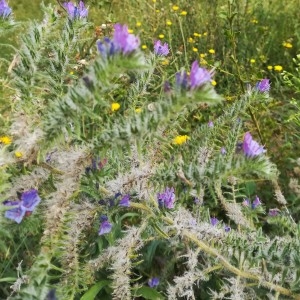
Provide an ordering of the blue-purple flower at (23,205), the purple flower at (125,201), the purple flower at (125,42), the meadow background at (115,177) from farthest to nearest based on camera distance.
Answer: the purple flower at (125,201)
the blue-purple flower at (23,205)
the meadow background at (115,177)
the purple flower at (125,42)

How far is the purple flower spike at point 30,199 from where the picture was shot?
127cm

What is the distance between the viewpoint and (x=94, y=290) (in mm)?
1777

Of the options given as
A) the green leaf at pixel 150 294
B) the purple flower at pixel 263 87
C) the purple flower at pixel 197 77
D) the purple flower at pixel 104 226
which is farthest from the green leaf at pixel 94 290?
the purple flower at pixel 197 77

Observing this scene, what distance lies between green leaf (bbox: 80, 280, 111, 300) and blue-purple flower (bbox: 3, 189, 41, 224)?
552mm

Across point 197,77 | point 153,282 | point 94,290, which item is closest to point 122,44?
point 197,77

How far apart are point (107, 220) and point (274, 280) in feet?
1.69

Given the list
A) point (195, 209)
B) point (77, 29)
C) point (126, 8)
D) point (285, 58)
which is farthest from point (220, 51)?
point (77, 29)

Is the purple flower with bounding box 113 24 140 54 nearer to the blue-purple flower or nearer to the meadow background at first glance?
the meadow background

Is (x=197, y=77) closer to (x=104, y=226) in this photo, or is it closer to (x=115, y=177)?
(x=115, y=177)

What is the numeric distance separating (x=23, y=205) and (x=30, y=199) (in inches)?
1.0

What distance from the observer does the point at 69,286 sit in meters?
1.38

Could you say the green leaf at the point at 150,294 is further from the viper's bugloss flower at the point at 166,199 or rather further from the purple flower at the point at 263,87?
the purple flower at the point at 263,87

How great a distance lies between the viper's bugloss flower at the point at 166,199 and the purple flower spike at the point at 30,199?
12.9 inches

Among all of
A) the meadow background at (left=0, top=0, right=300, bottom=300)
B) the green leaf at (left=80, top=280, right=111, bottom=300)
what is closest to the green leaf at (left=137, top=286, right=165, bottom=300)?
the meadow background at (left=0, top=0, right=300, bottom=300)
